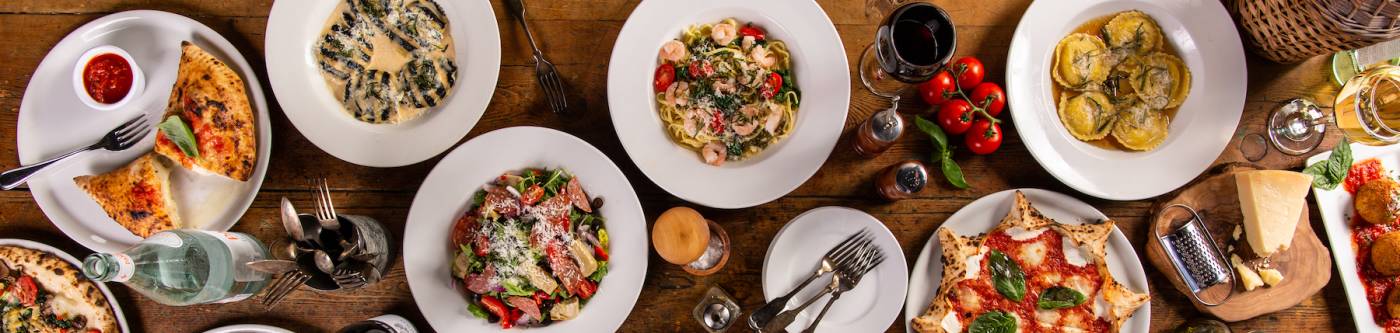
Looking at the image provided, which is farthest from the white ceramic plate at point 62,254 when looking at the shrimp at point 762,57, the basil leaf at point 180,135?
the shrimp at point 762,57

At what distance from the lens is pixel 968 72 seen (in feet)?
13.0

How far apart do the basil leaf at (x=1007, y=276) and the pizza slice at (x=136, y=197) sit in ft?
14.8

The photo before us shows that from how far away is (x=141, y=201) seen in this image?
3.75m

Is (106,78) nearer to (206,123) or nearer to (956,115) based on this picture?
(206,123)

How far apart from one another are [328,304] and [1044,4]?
14.5ft

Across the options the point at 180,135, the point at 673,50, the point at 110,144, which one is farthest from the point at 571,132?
the point at 110,144

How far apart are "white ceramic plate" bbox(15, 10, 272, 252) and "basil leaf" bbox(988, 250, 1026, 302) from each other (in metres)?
4.10

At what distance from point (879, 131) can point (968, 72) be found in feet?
2.40

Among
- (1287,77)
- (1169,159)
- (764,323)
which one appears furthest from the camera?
(1287,77)

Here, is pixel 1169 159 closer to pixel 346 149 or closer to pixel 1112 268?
pixel 1112 268

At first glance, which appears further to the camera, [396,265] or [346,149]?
[396,265]

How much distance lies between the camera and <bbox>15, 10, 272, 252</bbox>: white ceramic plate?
12.6 feet

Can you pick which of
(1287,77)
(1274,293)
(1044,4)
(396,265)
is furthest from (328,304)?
(1287,77)

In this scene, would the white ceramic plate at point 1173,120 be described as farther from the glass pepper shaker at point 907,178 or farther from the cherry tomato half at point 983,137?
the glass pepper shaker at point 907,178
